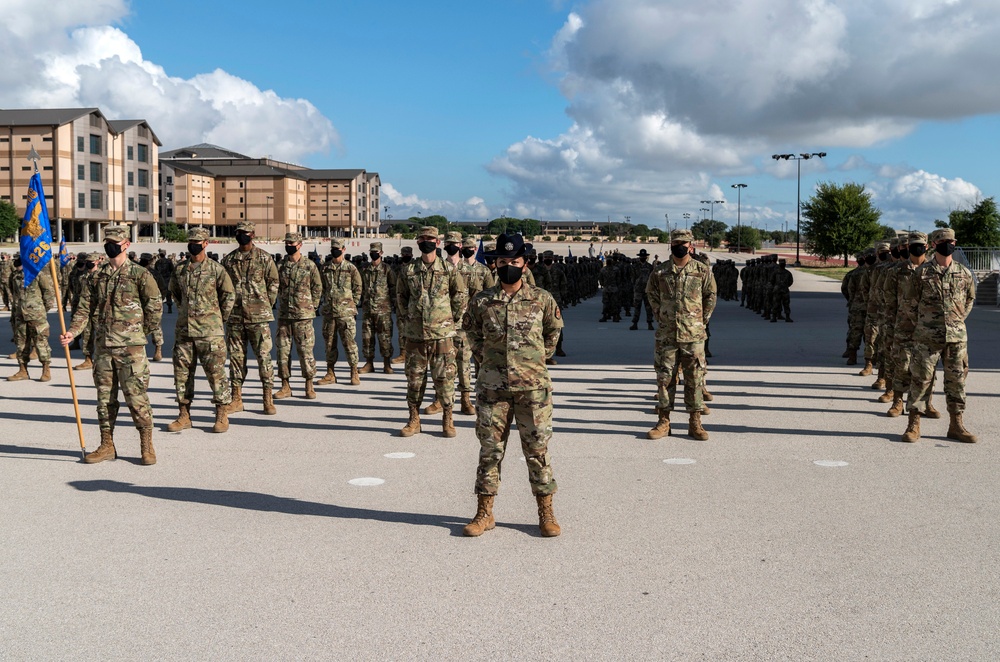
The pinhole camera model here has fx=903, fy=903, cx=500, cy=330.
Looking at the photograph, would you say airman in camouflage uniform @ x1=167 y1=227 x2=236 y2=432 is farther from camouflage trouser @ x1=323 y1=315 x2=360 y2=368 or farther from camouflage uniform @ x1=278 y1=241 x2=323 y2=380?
camouflage trouser @ x1=323 y1=315 x2=360 y2=368

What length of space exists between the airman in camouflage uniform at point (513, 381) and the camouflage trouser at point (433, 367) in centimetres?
314

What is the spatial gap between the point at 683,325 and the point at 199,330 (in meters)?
4.78

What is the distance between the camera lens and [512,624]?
4.35m

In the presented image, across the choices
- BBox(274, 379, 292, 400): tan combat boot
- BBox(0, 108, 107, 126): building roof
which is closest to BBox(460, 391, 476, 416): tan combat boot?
BBox(274, 379, 292, 400): tan combat boot

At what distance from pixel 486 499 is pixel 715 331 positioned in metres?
16.6

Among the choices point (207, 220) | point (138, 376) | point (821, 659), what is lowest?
point (821, 659)

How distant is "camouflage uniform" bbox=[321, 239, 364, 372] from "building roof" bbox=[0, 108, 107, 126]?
76.3 meters

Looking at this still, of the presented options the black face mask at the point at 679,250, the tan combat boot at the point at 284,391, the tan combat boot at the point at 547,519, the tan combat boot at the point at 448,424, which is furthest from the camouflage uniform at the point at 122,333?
the black face mask at the point at 679,250

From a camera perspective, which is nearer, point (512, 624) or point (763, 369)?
point (512, 624)

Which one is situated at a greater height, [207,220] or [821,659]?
[207,220]

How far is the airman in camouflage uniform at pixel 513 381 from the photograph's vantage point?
5664 mm

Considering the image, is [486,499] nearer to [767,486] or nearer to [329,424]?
[767,486]

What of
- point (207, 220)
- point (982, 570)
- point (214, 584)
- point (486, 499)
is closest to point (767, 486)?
point (982, 570)

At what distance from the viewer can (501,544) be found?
5.57m
